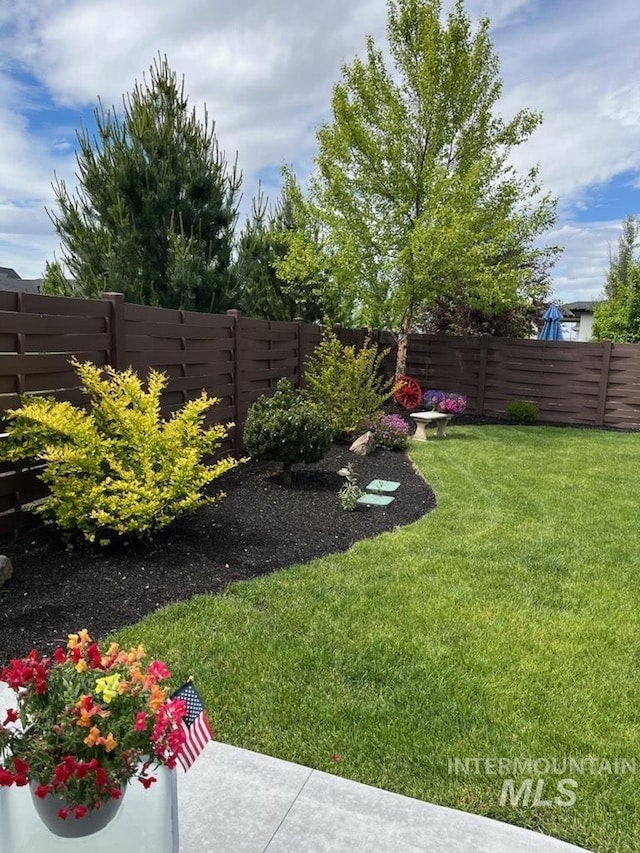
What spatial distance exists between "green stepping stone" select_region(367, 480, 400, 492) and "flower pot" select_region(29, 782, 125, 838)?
4.70m

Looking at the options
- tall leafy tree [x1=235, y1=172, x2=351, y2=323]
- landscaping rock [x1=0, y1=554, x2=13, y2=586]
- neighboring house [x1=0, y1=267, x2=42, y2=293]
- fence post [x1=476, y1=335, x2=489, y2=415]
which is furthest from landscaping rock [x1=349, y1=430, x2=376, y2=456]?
neighboring house [x1=0, y1=267, x2=42, y2=293]

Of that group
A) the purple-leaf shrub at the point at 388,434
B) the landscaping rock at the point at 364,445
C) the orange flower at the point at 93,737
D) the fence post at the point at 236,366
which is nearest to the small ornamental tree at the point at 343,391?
the purple-leaf shrub at the point at 388,434

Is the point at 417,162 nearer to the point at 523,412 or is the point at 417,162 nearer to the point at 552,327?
the point at 523,412

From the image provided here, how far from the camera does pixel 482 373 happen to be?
40.3ft

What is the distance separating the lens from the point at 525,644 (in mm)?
2938

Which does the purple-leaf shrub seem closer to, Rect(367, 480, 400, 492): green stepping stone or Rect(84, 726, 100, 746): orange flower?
Rect(367, 480, 400, 492): green stepping stone

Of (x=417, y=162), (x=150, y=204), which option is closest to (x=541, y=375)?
(x=417, y=162)

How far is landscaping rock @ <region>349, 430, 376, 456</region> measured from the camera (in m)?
7.53

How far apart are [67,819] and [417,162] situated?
36.6 feet

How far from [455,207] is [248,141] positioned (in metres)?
3.73

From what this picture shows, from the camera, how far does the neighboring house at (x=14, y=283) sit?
24409 mm

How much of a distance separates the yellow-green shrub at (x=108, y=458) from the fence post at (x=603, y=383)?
380 inches

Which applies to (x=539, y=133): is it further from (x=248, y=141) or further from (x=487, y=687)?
(x=487, y=687)

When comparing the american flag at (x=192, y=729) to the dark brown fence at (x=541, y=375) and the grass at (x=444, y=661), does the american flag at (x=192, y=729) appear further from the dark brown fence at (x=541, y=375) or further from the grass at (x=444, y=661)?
the dark brown fence at (x=541, y=375)
